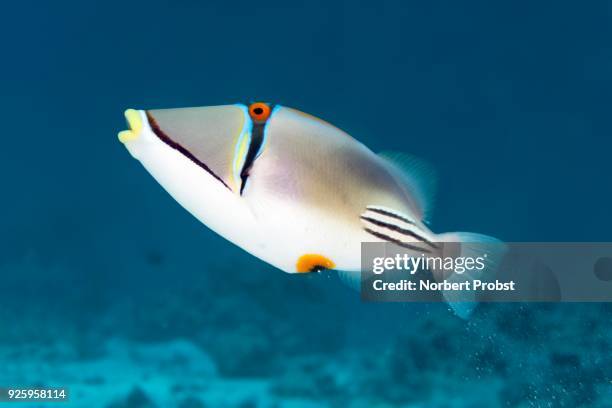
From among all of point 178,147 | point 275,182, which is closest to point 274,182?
point 275,182

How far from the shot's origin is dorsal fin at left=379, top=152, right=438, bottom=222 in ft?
2.29

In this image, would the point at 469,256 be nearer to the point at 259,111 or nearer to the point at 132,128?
the point at 259,111

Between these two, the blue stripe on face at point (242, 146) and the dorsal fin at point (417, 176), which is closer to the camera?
the blue stripe on face at point (242, 146)

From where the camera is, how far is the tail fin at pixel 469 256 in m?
0.65

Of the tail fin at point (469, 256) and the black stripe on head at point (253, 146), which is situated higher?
the black stripe on head at point (253, 146)

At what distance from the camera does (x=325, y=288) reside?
378 inches

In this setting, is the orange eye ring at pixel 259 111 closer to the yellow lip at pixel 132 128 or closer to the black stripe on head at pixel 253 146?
the black stripe on head at pixel 253 146

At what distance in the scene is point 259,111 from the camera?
0.62 m

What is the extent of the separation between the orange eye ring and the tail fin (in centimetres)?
24

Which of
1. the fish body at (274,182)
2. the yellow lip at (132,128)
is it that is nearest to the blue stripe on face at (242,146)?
the fish body at (274,182)

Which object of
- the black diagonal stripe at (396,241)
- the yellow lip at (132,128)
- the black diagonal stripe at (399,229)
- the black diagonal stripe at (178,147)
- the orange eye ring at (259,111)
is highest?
the orange eye ring at (259,111)

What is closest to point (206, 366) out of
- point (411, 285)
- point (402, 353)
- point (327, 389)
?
point (327, 389)

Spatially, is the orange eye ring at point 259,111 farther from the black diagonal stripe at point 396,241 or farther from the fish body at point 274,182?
the black diagonal stripe at point 396,241

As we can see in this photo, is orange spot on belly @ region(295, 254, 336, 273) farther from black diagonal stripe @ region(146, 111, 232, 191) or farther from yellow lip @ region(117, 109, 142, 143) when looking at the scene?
yellow lip @ region(117, 109, 142, 143)
